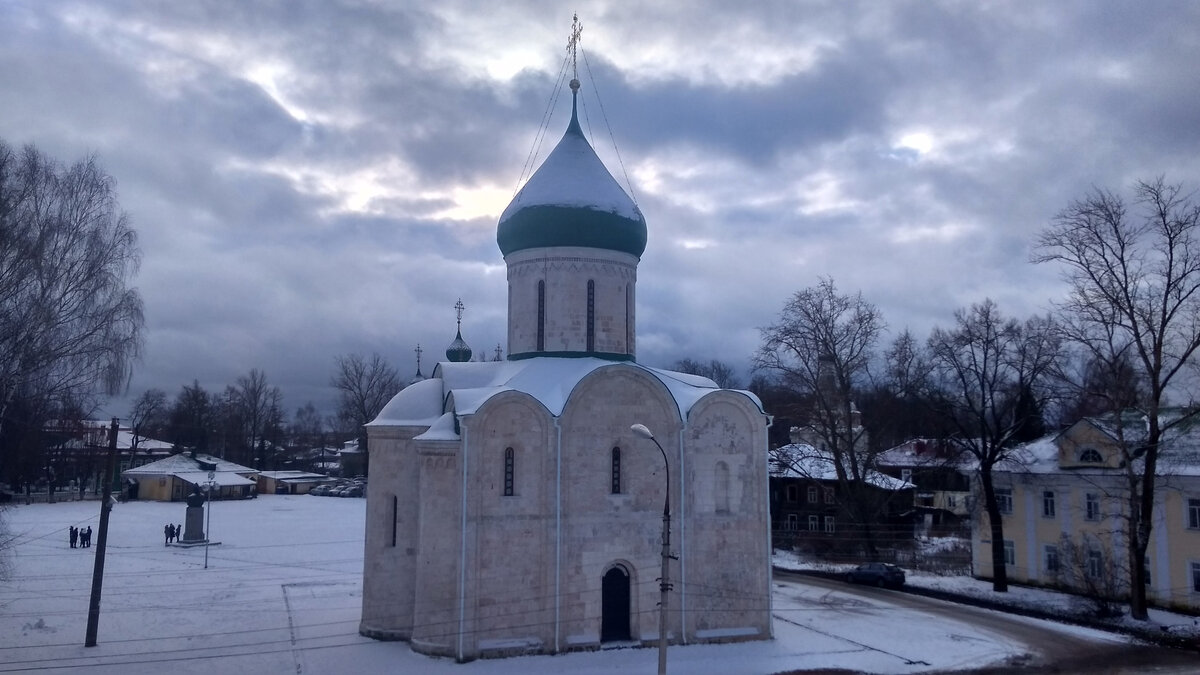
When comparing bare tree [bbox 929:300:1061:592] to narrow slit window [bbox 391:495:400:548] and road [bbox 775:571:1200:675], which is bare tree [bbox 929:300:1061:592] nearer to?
road [bbox 775:571:1200:675]

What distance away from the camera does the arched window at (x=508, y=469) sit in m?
15.8

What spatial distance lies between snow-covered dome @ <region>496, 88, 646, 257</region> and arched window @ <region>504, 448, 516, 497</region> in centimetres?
505

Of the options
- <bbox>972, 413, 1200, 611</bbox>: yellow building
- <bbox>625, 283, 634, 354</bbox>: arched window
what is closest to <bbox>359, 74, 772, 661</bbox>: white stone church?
<bbox>625, 283, 634, 354</bbox>: arched window

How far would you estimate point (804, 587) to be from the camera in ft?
79.4

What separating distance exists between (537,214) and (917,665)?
40.1 feet

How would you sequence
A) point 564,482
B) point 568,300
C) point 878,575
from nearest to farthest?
point 564,482
point 568,300
point 878,575

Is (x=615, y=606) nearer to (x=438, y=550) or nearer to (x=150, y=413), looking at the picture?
(x=438, y=550)

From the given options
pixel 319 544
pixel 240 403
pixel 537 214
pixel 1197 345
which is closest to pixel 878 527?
pixel 1197 345

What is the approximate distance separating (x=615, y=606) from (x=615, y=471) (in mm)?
2697

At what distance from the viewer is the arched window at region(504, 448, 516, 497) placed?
15.8m

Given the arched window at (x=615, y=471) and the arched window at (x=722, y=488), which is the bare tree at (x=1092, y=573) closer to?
the arched window at (x=722, y=488)

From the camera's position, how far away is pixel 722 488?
17141 mm

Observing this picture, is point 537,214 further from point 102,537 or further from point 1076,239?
point 1076,239

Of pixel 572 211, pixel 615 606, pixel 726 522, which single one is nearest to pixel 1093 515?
pixel 726 522
